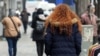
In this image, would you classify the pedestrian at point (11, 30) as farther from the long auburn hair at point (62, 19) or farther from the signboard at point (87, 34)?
the long auburn hair at point (62, 19)

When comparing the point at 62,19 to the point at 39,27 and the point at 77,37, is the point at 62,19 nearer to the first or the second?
the point at 77,37

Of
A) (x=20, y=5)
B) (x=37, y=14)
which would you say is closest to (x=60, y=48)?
(x=37, y=14)

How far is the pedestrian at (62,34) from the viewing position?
7.55 m

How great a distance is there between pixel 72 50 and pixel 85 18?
4743mm

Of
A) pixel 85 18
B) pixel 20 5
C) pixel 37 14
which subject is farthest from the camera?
pixel 20 5

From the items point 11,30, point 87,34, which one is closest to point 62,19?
point 87,34

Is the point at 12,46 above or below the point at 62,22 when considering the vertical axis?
below

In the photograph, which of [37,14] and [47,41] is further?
[37,14]

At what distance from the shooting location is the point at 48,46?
7.62 metres

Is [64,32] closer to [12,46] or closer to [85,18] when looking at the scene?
[85,18]

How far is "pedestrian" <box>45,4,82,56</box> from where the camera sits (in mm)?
7555

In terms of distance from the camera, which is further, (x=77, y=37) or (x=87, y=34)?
(x=87, y=34)

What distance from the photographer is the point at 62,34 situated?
7.59 metres

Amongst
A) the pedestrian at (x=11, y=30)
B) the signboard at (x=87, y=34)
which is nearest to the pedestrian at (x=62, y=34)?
the signboard at (x=87, y=34)
